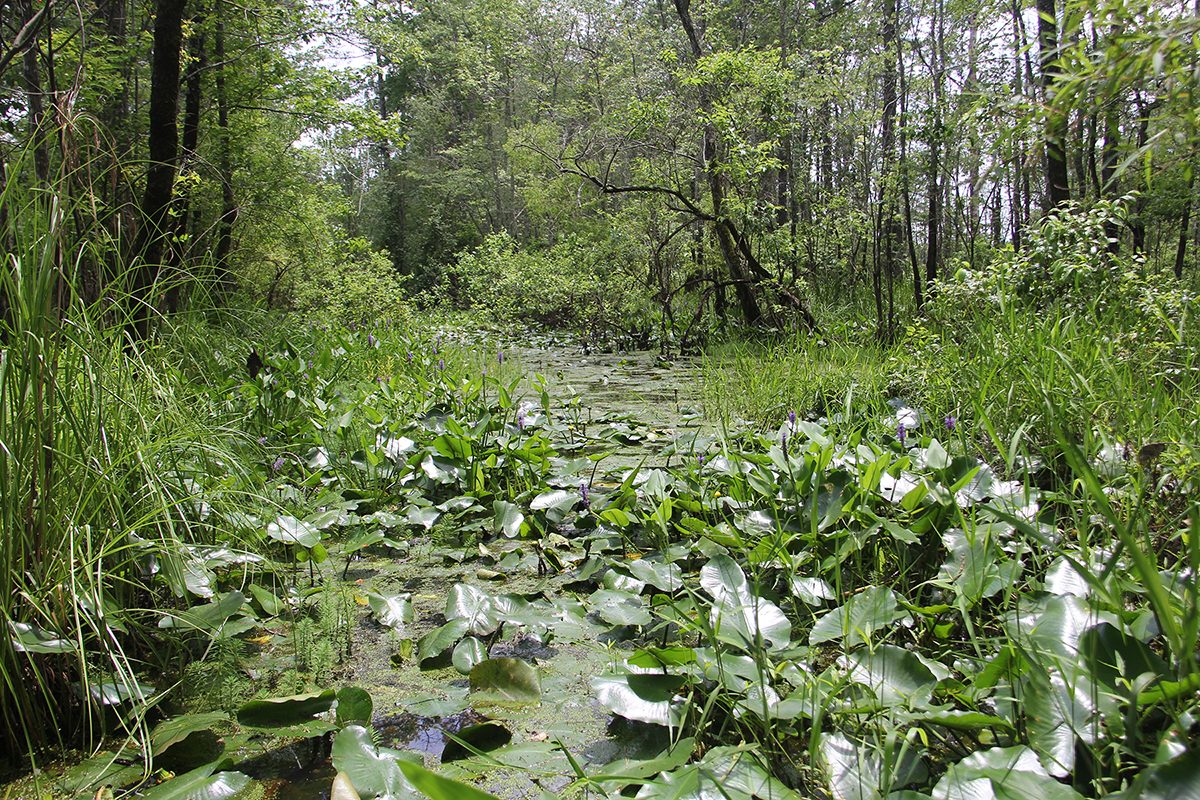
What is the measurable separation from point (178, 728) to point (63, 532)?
1.40 ft

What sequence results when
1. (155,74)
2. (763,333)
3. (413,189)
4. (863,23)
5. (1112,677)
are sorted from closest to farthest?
(1112,677)
(155,74)
(763,333)
(863,23)
(413,189)

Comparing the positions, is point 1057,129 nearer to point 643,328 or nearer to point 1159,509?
point 1159,509

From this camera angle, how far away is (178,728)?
1.14 metres

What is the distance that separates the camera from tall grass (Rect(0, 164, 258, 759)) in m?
1.12

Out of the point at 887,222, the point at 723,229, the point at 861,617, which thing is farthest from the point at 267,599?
the point at 887,222

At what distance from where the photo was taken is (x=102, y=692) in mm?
1150

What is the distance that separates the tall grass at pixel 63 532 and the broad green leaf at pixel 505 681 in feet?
1.77

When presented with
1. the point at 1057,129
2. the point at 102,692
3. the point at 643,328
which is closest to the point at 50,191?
the point at 102,692

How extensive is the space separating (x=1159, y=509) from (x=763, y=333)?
16.6 feet

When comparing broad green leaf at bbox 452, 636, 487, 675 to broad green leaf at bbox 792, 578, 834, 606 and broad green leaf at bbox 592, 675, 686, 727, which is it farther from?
broad green leaf at bbox 792, 578, 834, 606

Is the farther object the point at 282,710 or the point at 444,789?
the point at 282,710

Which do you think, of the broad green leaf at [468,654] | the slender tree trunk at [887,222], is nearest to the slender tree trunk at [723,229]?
the slender tree trunk at [887,222]

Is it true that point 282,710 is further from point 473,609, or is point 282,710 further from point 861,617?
point 861,617

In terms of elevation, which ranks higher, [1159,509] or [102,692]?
[1159,509]
